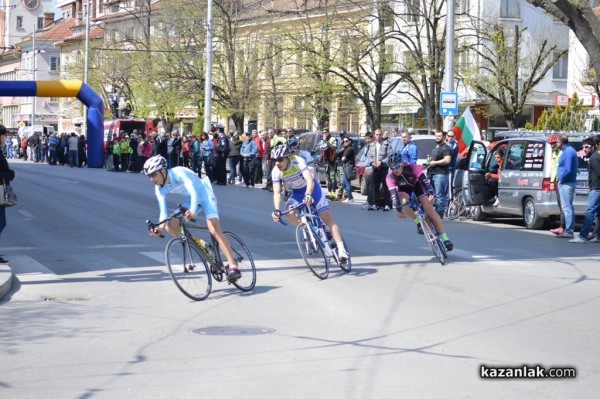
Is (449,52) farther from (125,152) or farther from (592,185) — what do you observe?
(125,152)

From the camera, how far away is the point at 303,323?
9891 millimetres

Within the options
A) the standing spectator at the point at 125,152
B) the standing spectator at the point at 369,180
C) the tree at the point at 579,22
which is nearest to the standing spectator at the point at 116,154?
the standing spectator at the point at 125,152

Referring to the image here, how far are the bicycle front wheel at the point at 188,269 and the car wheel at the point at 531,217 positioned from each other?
10259 mm

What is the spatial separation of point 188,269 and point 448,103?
56.3 ft

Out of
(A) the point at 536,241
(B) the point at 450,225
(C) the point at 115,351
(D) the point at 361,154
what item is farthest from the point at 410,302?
(D) the point at 361,154

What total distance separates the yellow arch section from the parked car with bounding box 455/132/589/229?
1845 centimetres

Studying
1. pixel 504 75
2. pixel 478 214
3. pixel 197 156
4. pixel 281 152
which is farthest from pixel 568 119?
pixel 281 152

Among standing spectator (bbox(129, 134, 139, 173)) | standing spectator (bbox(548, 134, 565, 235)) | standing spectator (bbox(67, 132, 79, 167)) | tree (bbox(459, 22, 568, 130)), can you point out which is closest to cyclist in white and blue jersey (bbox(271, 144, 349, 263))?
standing spectator (bbox(548, 134, 565, 235))

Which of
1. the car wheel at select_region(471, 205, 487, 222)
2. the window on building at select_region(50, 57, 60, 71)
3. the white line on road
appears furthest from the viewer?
the window on building at select_region(50, 57, 60, 71)

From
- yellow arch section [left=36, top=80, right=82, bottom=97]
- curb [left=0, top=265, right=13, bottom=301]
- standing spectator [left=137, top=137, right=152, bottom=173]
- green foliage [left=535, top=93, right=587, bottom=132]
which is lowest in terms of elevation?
curb [left=0, top=265, right=13, bottom=301]

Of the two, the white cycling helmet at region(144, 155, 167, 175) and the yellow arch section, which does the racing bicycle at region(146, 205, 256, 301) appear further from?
the yellow arch section

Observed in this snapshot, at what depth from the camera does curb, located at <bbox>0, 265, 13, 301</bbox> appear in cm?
1186

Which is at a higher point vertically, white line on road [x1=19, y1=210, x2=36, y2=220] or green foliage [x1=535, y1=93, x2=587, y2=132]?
green foliage [x1=535, y1=93, x2=587, y2=132]

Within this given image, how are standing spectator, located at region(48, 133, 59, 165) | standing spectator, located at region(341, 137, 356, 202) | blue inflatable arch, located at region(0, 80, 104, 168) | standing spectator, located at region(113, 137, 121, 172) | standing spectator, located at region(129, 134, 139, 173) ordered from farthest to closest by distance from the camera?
standing spectator, located at region(48, 133, 59, 165) → standing spectator, located at region(113, 137, 121, 172) → standing spectator, located at region(129, 134, 139, 173) → blue inflatable arch, located at region(0, 80, 104, 168) → standing spectator, located at region(341, 137, 356, 202)
